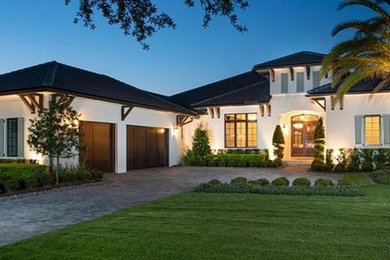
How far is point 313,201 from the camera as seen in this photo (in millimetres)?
8836

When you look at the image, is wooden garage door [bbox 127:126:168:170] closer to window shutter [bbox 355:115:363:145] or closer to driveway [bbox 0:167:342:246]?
driveway [bbox 0:167:342:246]

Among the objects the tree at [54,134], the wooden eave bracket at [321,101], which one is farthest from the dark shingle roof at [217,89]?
the tree at [54,134]

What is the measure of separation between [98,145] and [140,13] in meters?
12.2

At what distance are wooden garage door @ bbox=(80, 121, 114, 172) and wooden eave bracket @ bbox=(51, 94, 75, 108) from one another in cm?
167

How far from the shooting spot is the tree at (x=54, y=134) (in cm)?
1305

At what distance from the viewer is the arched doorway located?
2336cm

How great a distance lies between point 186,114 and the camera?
Answer: 23375mm

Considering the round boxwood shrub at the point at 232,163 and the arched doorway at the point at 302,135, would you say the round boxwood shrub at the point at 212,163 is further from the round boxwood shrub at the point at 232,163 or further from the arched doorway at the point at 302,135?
the arched doorway at the point at 302,135

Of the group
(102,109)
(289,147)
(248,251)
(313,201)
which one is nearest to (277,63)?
(289,147)

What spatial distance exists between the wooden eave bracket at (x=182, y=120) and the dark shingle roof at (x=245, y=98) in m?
0.96

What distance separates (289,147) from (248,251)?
19.3 meters

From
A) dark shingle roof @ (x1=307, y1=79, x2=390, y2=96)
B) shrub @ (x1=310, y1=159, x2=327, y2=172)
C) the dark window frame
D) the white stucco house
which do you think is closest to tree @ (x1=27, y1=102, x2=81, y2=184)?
the white stucco house

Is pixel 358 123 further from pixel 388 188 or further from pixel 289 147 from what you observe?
pixel 388 188

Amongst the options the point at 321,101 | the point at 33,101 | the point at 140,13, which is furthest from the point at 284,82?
the point at 140,13
